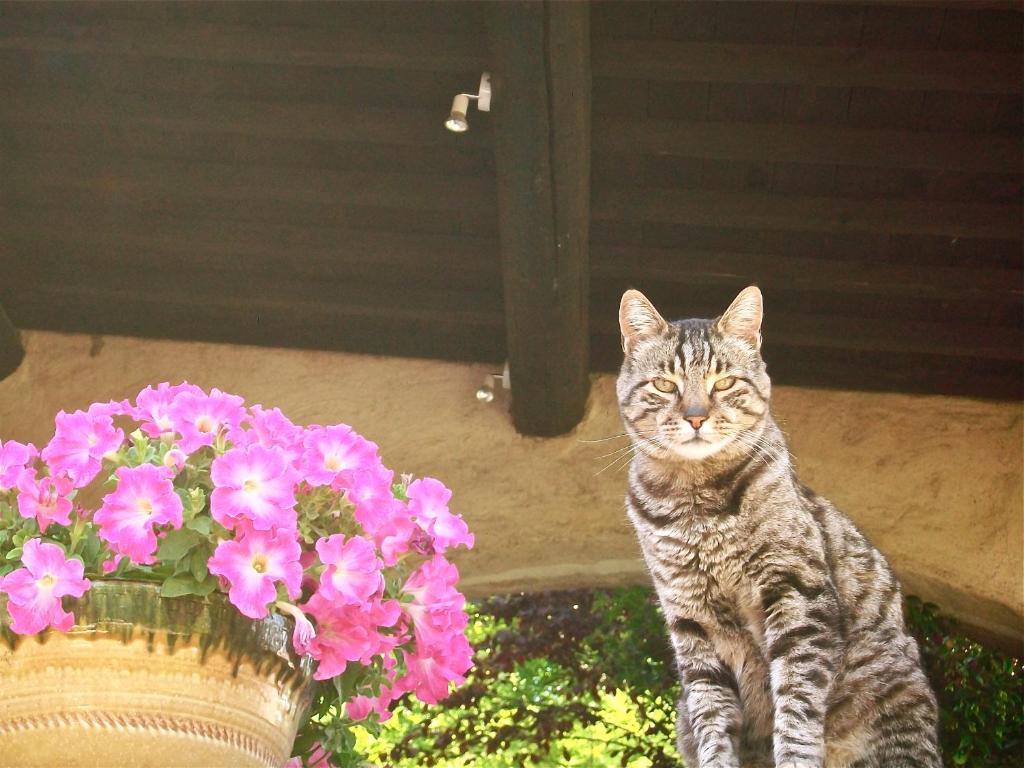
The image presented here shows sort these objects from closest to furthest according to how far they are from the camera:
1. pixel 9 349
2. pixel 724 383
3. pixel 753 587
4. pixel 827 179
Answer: pixel 753 587, pixel 724 383, pixel 827 179, pixel 9 349

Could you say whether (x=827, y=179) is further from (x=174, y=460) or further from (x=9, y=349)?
(x=9, y=349)

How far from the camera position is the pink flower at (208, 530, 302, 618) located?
182cm

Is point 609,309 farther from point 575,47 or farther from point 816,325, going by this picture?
point 575,47

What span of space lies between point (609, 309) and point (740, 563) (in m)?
1.71

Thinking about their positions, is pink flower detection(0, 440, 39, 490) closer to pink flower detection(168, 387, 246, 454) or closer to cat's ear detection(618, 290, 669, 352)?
pink flower detection(168, 387, 246, 454)

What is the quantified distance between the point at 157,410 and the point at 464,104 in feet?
5.90

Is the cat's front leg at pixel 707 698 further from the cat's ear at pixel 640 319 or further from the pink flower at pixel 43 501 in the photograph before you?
the pink flower at pixel 43 501

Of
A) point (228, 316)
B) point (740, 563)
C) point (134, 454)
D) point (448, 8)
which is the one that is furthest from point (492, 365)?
point (134, 454)

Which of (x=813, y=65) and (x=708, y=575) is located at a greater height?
(x=813, y=65)

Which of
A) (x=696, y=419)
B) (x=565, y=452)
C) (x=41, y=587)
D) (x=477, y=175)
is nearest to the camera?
(x=41, y=587)

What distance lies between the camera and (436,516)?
2.15 meters

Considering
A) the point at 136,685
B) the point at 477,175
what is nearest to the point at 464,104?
the point at 477,175

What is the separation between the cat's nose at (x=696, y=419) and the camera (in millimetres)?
3148

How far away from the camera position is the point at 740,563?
121 inches
